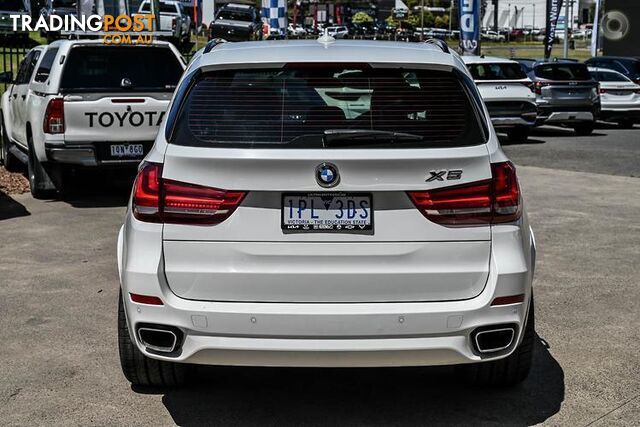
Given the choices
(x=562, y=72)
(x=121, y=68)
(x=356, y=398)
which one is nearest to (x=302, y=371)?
(x=356, y=398)

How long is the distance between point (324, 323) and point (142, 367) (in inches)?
48.2

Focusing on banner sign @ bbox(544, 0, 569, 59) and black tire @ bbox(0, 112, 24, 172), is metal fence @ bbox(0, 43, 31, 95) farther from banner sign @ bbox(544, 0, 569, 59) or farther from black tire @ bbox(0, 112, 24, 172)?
banner sign @ bbox(544, 0, 569, 59)

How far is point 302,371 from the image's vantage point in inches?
215

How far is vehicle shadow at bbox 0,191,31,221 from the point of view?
10.8m

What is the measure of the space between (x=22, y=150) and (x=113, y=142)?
2435 millimetres

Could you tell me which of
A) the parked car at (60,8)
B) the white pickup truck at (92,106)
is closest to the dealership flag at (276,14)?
the parked car at (60,8)

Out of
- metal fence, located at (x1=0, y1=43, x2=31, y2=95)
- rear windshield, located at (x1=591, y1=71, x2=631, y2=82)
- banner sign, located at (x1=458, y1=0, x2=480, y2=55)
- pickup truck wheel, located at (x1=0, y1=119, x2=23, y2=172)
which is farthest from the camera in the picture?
banner sign, located at (x1=458, y1=0, x2=480, y2=55)

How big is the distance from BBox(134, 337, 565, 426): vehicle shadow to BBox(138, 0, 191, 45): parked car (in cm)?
3429

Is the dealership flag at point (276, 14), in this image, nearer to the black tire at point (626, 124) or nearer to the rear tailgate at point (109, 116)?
the black tire at point (626, 124)

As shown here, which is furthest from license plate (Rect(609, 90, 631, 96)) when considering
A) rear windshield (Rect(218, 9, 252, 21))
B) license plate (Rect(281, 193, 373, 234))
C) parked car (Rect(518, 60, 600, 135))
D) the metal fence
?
rear windshield (Rect(218, 9, 252, 21))

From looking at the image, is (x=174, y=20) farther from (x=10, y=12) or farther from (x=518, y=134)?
(x=518, y=134)

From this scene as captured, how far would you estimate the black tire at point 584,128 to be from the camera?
878 inches

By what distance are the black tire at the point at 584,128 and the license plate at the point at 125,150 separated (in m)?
13.5

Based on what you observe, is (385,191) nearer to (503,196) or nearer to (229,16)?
(503,196)
